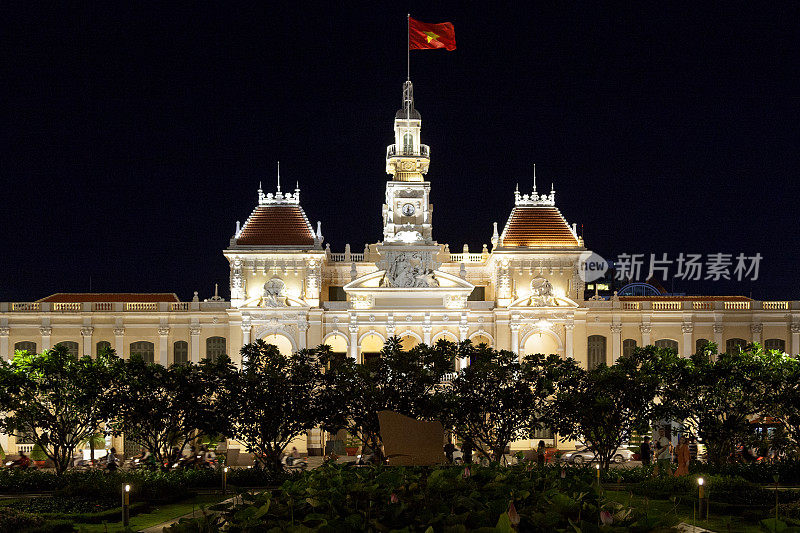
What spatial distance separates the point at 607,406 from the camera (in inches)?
→ 1464

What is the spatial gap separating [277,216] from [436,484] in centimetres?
4302

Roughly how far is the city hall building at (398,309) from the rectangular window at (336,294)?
0.15 m

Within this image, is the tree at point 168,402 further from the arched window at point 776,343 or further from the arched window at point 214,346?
the arched window at point 776,343

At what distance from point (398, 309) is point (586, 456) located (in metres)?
15.8

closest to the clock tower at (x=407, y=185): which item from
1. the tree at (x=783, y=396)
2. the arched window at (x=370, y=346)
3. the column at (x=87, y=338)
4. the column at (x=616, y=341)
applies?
the arched window at (x=370, y=346)

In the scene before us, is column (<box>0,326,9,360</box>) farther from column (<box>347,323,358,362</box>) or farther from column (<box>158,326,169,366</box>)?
column (<box>347,323,358,362</box>)

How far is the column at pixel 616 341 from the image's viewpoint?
200ft

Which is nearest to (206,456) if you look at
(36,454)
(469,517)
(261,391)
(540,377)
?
(36,454)

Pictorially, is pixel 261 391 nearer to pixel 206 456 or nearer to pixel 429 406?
pixel 429 406

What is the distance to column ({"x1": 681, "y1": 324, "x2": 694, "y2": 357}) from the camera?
6078 centimetres

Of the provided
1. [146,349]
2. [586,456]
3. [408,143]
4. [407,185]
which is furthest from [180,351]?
[586,456]

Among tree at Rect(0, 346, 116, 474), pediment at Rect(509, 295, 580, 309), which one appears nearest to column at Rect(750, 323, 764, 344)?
pediment at Rect(509, 295, 580, 309)

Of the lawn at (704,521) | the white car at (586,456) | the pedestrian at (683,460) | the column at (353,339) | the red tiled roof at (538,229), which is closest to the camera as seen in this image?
the lawn at (704,521)

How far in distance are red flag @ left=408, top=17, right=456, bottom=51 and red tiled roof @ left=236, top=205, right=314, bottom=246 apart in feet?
48.0
